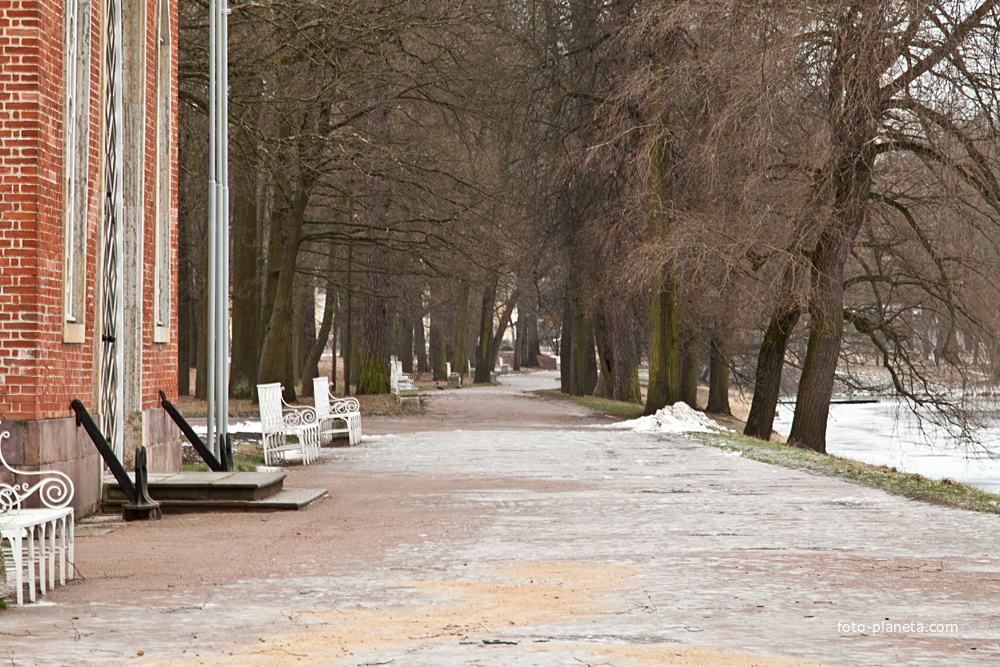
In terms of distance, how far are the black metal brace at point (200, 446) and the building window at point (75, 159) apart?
231 cm

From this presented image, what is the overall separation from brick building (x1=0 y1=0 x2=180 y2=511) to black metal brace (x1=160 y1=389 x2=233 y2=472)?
16 centimetres

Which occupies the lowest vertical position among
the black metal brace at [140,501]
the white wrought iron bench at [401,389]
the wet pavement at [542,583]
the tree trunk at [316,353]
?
the wet pavement at [542,583]

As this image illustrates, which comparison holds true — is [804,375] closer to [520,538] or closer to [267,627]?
[520,538]

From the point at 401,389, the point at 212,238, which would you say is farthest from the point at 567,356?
the point at 212,238

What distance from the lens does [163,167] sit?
13.4 m

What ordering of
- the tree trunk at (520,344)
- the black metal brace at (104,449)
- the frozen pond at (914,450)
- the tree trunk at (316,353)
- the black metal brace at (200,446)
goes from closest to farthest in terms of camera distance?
the black metal brace at (104,449), the black metal brace at (200,446), the frozen pond at (914,450), the tree trunk at (316,353), the tree trunk at (520,344)

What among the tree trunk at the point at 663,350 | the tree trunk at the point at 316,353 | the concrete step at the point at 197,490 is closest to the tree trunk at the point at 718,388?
the tree trunk at the point at 663,350

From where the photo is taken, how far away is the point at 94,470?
34.7 feet

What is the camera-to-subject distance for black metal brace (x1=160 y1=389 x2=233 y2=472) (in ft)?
40.6

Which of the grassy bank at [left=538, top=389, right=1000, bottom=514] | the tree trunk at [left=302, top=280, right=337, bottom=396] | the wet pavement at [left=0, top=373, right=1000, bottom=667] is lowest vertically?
the grassy bank at [left=538, top=389, right=1000, bottom=514]

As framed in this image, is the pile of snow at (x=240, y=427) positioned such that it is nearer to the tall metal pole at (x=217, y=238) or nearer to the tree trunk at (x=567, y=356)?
the tall metal pole at (x=217, y=238)

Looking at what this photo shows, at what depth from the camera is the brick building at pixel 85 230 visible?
952cm

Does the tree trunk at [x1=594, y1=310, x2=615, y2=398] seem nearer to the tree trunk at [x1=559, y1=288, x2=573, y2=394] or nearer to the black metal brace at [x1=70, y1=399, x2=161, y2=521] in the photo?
the tree trunk at [x1=559, y1=288, x2=573, y2=394]

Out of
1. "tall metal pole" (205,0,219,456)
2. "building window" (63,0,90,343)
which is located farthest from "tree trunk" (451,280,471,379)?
"building window" (63,0,90,343)
